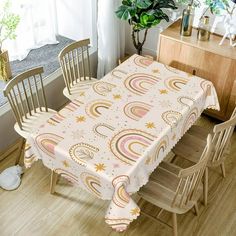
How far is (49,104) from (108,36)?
3.03 ft

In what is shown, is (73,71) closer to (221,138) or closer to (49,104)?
(49,104)

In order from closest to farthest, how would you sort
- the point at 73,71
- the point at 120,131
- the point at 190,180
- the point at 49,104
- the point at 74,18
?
1. the point at 190,180
2. the point at 120,131
3. the point at 73,71
4. the point at 49,104
5. the point at 74,18

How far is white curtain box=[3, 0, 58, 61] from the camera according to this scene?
136 inches

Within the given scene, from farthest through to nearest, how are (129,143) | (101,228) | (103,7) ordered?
1. (103,7)
2. (101,228)
3. (129,143)

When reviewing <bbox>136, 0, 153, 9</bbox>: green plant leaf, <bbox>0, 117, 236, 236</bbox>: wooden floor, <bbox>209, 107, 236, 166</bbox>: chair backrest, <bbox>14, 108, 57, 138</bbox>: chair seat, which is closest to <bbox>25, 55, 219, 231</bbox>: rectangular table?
<bbox>209, 107, 236, 166</bbox>: chair backrest

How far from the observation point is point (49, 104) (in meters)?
3.55

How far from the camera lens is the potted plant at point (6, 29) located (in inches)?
124

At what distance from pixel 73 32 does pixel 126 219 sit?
2.49m

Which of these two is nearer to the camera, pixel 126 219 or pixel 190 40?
pixel 126 219

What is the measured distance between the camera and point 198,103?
265 centimetres

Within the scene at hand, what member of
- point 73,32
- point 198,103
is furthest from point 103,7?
point 198,103

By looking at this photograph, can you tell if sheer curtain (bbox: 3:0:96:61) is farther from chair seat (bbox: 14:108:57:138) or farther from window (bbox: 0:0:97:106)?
chair seat (bbox: 14:108:57:138)

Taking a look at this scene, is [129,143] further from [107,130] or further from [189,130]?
[189,130]

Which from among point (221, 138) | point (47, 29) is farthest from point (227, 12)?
point (47, 29)
